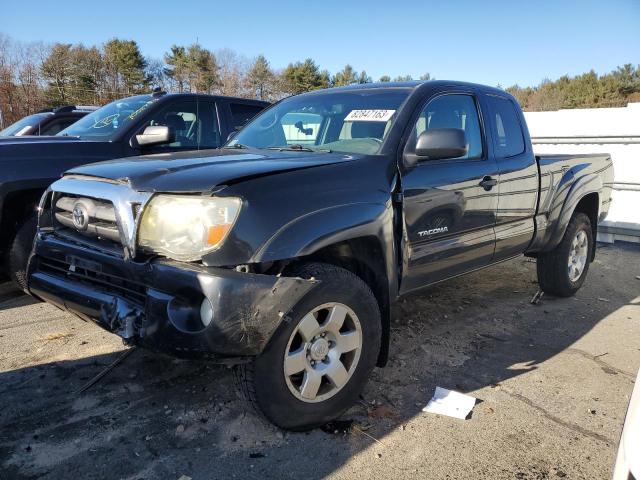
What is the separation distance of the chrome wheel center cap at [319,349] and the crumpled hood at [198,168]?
88 centimetres

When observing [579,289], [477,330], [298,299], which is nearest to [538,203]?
[477,330]

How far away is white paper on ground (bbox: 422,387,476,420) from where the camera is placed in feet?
8.97

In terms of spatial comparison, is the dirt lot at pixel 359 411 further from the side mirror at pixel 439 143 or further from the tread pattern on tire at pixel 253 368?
the side mirror at pixel 439 143

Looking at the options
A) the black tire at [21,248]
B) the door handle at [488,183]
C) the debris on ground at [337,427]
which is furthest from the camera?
the black tire at [21,248]

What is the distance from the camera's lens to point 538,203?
13.7 ft

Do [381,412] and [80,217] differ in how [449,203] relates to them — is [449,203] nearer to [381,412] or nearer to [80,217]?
[381,412]

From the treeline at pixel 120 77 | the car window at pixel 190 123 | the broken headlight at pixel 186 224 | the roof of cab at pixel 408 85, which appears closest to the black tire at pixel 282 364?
the broken headlight at pixel 186 224

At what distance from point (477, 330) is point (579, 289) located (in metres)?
2.02

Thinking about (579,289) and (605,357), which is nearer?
(605,357)

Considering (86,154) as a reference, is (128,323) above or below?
below

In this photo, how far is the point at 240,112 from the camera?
561 centimetres

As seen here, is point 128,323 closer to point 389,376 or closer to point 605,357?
point 389,376

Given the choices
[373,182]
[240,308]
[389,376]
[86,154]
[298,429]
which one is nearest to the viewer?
[240,308]

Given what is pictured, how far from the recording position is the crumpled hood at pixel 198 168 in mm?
2223
